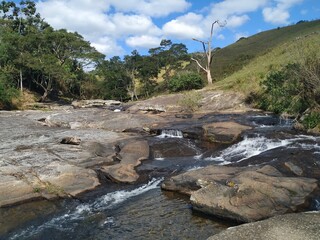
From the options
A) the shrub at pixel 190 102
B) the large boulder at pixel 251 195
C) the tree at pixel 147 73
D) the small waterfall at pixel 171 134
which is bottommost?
the large boulder at pixel 251 195

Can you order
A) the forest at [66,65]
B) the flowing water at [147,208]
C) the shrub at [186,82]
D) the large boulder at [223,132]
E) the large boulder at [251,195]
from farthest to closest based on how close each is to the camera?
the forest at [66,65]
the shrub at [186,82]
the large boulder at [223,132]
the flowing water at [147,208]
the large boulder at [251,195]

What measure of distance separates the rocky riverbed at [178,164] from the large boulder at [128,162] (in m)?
0.04

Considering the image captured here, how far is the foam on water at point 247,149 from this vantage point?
1661 cm

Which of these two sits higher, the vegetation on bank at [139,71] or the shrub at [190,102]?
the vegetation on bank at [139,71]

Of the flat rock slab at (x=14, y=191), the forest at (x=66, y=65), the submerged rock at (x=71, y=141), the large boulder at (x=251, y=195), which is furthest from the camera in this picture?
the forest at (x=66, y=65)

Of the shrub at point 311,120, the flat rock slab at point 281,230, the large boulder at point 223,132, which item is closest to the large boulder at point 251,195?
the flat rock slab at point 281,230

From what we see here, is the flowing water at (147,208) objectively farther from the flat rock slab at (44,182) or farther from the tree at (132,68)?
the tree at (132,68)

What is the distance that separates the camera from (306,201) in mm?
10383

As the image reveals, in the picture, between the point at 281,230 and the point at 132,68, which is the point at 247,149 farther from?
Result: the point at 132,68

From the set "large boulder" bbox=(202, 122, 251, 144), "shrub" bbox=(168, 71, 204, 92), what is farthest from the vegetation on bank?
"large boulder" bbox=(202, 122, 251, 144)

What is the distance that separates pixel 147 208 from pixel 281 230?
514 centimetres

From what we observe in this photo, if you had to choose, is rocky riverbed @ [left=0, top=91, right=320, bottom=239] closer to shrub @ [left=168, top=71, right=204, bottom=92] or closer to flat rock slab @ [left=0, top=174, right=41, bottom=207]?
flat rock slab @ [left=0, top=174, right=41, bottom=207]

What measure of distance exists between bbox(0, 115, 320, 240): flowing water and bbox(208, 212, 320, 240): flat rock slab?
70.7 inches

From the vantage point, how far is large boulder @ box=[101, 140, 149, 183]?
14492 millimetres
